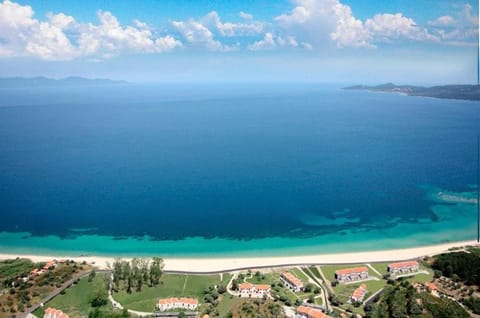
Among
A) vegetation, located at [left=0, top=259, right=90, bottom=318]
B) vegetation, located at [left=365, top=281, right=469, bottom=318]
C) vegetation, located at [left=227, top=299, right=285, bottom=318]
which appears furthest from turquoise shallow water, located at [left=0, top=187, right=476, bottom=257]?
vegetation, located at [left=365, top=281, right=469, bottom=318]

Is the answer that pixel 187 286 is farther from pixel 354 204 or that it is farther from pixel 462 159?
pixel 462 159

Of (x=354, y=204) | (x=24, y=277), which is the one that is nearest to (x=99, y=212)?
(x=24, y=277)

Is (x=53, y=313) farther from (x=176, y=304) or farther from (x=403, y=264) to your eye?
(x=403, y=264)

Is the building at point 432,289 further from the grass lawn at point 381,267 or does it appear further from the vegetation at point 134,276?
the vegetation at point 134,276

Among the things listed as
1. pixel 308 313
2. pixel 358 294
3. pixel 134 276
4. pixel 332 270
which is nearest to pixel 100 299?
pixel 134 276

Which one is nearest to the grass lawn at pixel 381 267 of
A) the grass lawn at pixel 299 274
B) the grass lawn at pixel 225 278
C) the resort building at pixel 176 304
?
the grass lawn at pixel 299 274
